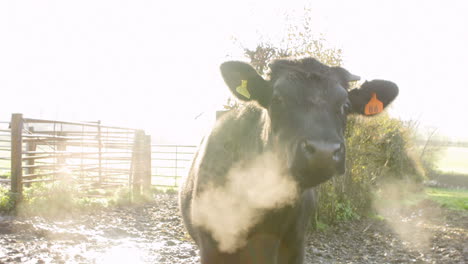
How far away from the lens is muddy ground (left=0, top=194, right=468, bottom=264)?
18.6ft

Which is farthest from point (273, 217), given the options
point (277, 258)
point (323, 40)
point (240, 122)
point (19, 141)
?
point (19, 141)

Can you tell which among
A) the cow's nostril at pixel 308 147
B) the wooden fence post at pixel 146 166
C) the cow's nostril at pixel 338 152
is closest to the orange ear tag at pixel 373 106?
the cow's nostril at pixel 338 152

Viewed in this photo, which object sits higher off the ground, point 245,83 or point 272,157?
point 245,83

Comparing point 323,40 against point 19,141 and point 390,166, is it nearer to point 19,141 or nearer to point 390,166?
point 390,166

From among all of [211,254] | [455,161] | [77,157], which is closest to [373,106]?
[211,254]

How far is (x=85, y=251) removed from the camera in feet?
19.1

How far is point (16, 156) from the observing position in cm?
836

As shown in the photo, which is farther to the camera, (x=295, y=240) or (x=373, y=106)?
(x=373, y=106)

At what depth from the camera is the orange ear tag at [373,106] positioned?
10.6ft

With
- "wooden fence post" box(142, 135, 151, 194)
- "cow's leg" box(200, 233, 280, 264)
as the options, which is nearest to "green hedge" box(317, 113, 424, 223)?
"cow's leg" box(200, 233, 280, 264)

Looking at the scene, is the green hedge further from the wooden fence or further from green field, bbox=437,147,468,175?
green field, bbox=437,147,468,175

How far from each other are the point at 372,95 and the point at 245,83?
111 centimetres

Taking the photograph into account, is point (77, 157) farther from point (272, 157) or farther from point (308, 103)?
point (308, 103)

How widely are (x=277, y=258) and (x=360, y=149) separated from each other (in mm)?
5800
